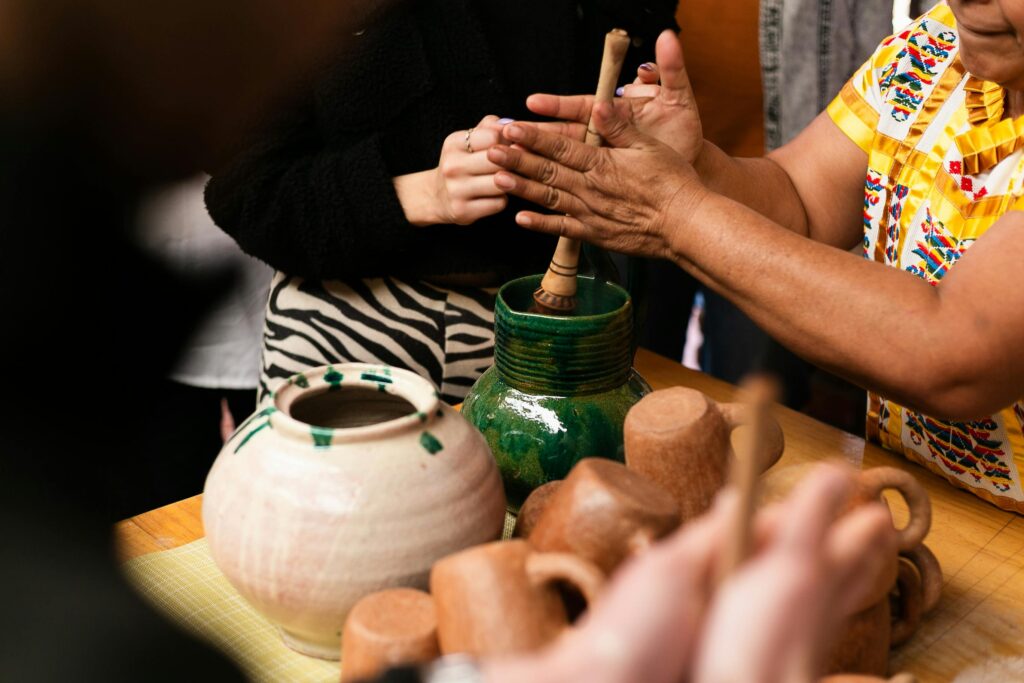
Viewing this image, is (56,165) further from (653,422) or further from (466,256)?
(466,256)

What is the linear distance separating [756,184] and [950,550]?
2.23ft

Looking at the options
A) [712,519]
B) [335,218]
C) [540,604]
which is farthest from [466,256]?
[712,519]

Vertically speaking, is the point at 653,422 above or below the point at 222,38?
below

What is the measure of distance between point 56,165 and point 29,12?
84 millimetres

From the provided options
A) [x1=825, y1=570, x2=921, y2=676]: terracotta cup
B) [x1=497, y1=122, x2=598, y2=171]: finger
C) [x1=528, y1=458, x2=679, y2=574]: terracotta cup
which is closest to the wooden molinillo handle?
[x1=497, y1=122, x2=598, y2=171]: finger

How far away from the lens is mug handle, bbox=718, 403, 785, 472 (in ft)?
3.20

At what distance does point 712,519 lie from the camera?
1.89 feet

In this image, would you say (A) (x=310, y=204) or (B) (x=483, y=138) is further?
(A) (x=310, y=204)

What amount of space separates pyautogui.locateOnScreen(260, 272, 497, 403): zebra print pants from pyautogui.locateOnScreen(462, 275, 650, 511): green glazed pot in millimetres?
472

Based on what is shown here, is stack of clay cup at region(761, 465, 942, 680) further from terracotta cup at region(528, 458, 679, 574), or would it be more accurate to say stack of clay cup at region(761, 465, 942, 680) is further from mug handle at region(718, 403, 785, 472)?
terracotta cup at region(528, 458, 679, 574)

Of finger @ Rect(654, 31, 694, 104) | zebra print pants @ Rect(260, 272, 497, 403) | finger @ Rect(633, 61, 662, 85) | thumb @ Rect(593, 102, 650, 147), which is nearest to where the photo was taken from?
thumb @ Rect(593, 102, 650, 147)

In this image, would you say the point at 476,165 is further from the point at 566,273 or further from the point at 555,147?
the point at 566,273

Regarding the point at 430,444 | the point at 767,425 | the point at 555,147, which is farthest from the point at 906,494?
the point at 555,147

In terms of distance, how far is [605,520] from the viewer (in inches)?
32.6
